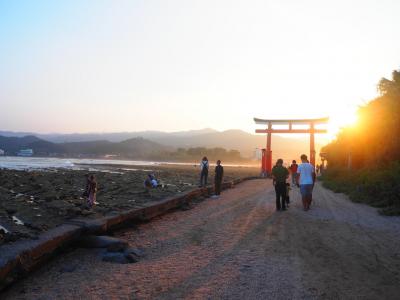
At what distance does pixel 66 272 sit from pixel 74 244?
140cm

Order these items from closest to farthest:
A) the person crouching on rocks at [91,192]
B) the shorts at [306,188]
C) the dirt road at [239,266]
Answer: the dirt road at [239,266] → the person crouching on rocks at [91,192] → the shorts at [306,188]

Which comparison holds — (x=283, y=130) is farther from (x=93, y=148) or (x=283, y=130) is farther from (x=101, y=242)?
(x=93, y=148)

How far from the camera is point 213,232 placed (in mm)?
9258

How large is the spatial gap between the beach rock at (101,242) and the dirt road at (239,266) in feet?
0.79

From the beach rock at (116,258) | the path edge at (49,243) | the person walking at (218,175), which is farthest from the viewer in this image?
the person walking at (218,175)

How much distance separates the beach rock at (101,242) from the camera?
24.1 ft

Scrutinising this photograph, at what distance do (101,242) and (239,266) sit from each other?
2681mm

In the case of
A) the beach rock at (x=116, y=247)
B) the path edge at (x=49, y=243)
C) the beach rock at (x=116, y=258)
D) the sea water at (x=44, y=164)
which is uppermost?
the sea water at (x=44, y=164)

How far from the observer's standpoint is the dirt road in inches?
206

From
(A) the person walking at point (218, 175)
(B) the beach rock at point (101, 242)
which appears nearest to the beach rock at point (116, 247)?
(B) the beach rock at point (101, 242)

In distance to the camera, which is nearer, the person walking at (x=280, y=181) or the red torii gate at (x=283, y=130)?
the person walking at (x=280, y=181)

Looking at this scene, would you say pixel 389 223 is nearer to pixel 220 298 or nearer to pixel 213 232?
pixel 213 232

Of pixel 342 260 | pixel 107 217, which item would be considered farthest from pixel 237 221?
pixel 342 260

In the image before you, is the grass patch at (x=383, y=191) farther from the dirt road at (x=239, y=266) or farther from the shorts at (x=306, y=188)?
the dirt road at (x=239, y=266)
